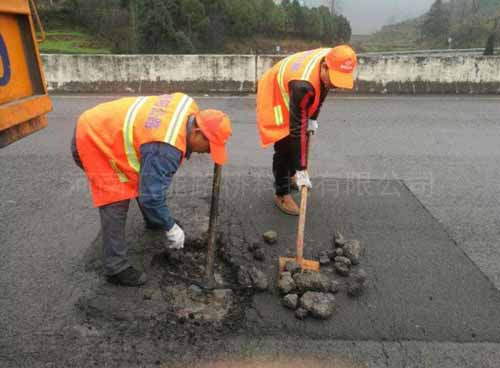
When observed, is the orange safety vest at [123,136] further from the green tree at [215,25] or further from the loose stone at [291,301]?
the green tree at [215,25]

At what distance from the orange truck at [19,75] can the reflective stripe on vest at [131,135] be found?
1.99 feet

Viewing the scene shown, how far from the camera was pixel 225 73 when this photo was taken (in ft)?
32.4

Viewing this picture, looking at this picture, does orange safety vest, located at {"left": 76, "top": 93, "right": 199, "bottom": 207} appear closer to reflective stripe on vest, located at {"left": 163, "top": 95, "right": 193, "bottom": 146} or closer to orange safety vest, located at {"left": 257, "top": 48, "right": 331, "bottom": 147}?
reflective stripe on vest, located at {"left": 163, "top": 95, "right": 193, "bottom": 146}

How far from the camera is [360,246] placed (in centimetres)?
361

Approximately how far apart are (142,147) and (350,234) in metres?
2.16

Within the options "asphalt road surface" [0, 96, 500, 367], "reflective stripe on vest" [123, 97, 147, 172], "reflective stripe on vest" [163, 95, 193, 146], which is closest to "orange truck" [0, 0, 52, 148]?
"reflective stripe on vest" [123, 97, 147, 172]

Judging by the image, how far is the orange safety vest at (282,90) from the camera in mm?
3551

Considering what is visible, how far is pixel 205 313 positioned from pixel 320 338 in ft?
2.57

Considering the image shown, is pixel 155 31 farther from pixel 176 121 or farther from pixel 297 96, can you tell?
pixel 176 121

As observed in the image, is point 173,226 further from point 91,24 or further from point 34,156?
point 91,24

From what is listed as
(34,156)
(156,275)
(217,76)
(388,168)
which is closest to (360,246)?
(156,275)

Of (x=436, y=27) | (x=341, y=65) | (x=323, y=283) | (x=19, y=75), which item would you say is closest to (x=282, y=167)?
(x=341, y=65)

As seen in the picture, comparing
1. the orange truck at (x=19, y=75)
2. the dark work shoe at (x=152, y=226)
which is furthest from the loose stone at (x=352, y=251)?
the orange truck at (x=19, y=75)

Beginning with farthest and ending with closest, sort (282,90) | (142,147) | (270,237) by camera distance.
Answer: (282,90) → (270,237) → (142,147)
